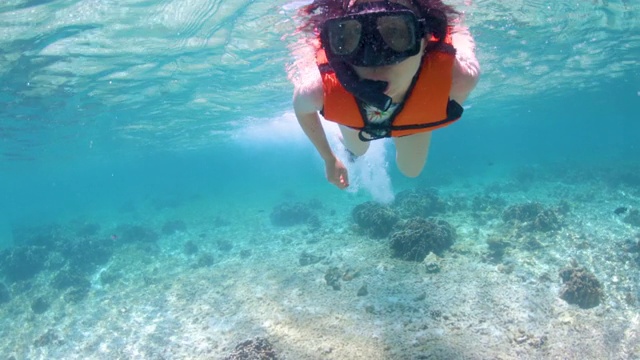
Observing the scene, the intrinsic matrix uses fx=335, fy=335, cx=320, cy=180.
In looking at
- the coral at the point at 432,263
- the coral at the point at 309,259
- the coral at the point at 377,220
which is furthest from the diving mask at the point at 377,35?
the coral at the point at 377,220

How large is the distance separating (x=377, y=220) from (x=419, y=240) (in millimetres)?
2973

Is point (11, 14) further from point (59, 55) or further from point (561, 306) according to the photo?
point (561, 306)

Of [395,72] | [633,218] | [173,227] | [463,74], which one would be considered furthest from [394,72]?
[173,227]

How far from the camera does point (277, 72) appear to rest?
1961cm

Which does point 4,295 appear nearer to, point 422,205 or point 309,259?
point 309,259

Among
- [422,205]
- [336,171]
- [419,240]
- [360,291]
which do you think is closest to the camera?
[336,171]

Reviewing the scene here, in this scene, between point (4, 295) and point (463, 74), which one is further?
point (4, 295)

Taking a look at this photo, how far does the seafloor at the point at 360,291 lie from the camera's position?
7.28 m

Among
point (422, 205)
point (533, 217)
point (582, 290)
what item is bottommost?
point (422, 205)

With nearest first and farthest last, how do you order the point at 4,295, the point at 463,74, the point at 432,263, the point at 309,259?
the point at 463,74 < the point at 432,263 < the point at 309,259 < the point at 4,295

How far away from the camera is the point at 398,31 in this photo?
2277 millimetres

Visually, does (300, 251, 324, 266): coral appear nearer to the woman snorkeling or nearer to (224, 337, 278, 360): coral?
(224, 337, 278, 360): coral

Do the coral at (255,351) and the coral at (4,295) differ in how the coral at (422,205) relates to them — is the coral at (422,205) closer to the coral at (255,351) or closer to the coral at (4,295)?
the coral at (255,351)

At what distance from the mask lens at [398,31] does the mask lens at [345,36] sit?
0.51 ft
